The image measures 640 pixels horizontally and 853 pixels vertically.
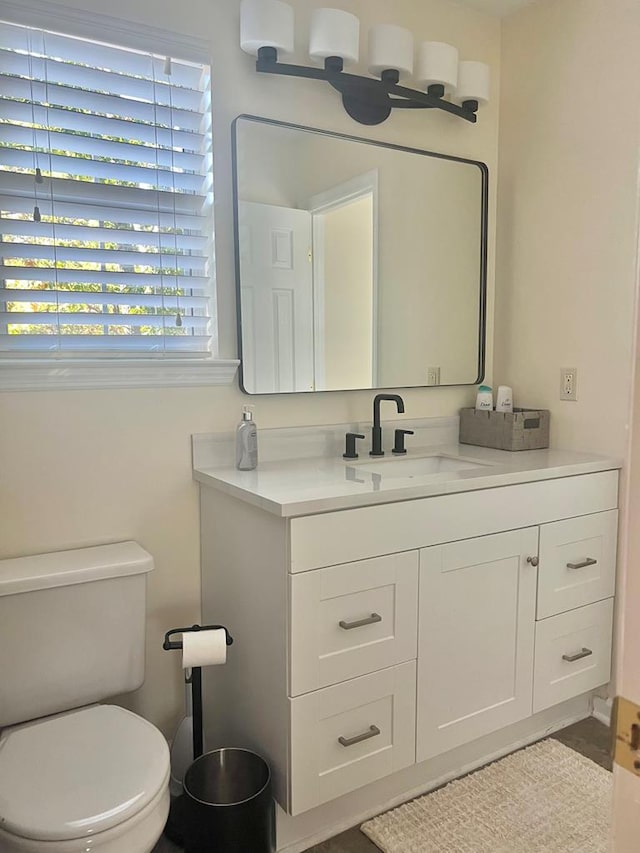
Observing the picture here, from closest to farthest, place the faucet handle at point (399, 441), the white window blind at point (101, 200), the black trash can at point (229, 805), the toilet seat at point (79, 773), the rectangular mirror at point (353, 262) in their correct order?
the toilet seat at point (79, 773)
the black trash can at point (229, 805)
the white window blind at point (101, 200)
the rectangular mirror at point (353, 262)
the faucet handle at point (399, 441)

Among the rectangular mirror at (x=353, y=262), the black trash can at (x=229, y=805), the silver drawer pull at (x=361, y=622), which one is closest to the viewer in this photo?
the black trash can at (x=229, y=805)

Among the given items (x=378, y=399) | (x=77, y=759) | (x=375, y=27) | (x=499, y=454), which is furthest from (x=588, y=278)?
(x=77, y=759)

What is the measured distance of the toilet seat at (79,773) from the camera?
124 centimetres

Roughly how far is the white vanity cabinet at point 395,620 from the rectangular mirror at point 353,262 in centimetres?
63

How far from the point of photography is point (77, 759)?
142 cm

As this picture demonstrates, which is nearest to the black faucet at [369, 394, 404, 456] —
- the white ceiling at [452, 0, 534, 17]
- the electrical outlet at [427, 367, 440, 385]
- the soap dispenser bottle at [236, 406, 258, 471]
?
the electrical outlet at [427, 367, 440, 385]

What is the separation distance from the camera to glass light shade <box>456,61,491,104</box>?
2.37 meters

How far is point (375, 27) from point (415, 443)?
1416mm

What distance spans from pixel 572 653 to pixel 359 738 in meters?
0.89

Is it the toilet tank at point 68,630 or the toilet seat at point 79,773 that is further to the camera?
the toilet tank at point 68,630

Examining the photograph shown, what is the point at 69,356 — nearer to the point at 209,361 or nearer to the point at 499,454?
the point at 209,361

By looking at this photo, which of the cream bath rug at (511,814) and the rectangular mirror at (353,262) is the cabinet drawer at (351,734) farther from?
the rectangular mirror at (353,262)

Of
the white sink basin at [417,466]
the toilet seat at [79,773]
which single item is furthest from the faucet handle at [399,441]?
the toilet seat at [79,773]

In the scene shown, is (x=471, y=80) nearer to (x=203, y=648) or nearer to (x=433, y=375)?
(x=433, y=375)
